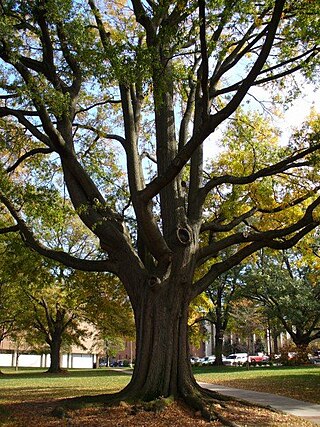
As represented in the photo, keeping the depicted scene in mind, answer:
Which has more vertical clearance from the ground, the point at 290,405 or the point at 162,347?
the point at 162,347

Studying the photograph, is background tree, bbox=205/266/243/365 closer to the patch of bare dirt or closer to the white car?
the white car

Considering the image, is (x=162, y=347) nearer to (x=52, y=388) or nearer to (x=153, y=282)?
(x=153, y=282)

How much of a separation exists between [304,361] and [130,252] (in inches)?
1218

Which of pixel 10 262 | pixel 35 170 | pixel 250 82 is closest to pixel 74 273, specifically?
pixel 10 262

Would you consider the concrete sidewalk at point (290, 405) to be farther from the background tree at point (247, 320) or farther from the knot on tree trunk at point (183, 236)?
the background tree at point (247, 320)

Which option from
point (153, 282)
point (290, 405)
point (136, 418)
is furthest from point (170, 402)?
point (290, 405)

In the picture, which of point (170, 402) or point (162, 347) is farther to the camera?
point (162, 347)

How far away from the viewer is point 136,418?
8.70 metres

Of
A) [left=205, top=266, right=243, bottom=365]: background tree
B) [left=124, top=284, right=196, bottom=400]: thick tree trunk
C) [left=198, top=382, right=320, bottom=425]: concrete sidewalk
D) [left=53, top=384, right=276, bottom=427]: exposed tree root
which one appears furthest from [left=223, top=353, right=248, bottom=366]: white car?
[left=124, top=284, right=196, bottom=400]: thick tree trunk

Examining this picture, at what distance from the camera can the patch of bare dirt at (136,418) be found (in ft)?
27.7

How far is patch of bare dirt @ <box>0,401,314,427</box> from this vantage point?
27.7 ft

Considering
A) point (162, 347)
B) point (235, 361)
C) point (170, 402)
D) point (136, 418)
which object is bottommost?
point (235, 361)

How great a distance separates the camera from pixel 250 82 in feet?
26.5

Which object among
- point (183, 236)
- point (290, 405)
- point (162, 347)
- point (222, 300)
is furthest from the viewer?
point (222, 300)
